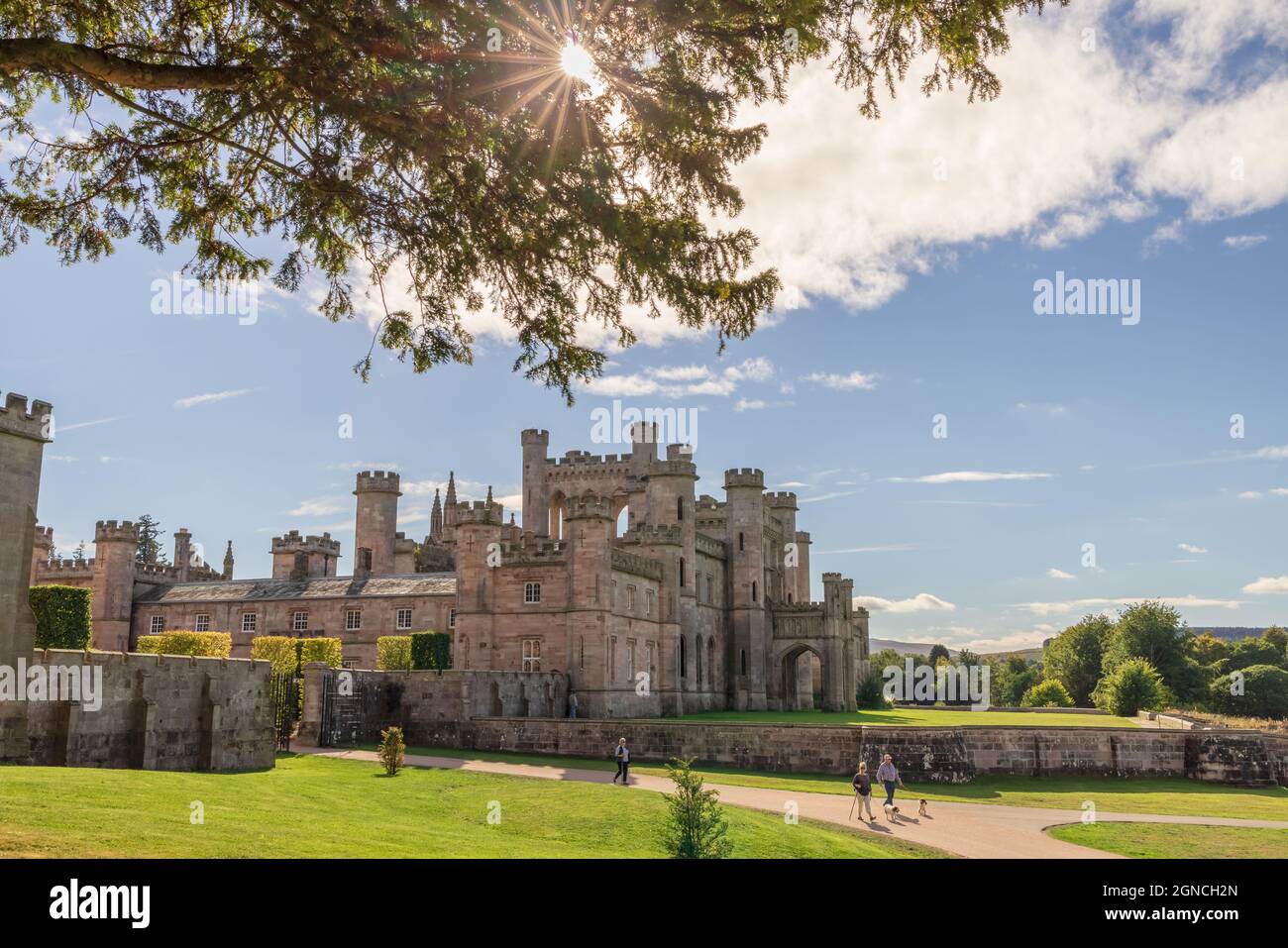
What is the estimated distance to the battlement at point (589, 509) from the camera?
140ft

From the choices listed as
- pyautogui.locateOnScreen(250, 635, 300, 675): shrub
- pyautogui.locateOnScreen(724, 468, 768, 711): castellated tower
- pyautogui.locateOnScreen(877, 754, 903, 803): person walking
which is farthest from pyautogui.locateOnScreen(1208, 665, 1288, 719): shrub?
pyautogui.locateOnScreen(250, 635, 300, 675): shrub

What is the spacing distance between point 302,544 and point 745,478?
24773 millimetres

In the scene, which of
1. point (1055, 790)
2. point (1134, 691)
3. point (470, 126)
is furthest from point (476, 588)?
point (1134, 691)

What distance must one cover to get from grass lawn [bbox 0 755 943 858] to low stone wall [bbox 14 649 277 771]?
1484 millimetres

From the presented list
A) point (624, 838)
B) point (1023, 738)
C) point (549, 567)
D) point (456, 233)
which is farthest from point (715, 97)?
point (549, 567)

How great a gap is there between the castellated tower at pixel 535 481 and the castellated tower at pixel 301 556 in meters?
11.4

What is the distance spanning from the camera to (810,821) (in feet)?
72.2

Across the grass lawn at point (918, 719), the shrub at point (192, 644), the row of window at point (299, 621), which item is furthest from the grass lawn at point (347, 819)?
the row of window at point (299, 621)

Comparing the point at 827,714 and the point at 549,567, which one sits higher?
the point at 549,567

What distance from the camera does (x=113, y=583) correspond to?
5316 centimetres

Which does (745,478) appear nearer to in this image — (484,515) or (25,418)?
(484,515)

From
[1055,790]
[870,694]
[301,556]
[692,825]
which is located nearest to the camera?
[692,825]
